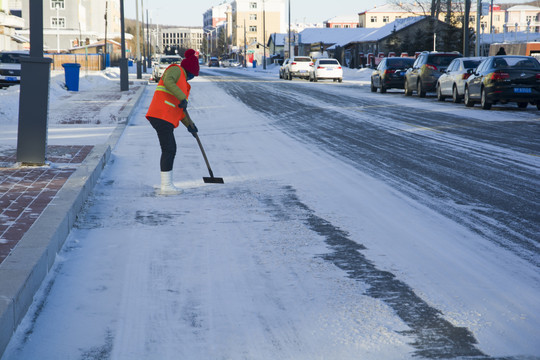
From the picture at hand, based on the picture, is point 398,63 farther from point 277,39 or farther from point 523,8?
point 523,8

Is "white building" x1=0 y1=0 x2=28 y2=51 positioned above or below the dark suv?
above

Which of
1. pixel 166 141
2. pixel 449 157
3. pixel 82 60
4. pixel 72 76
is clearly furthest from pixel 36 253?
pixel 82 60

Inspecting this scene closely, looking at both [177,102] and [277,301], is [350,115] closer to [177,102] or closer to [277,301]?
[177,102]

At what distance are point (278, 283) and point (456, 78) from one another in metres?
20.0

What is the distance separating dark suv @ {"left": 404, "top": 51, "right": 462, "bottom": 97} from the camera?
1073 inches

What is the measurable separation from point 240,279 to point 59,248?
156 centimetres

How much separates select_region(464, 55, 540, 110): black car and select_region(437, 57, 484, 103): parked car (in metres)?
1.83

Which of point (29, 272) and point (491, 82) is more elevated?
point (491, 82)

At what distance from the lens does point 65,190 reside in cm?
719

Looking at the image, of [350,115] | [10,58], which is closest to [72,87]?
[10,58]

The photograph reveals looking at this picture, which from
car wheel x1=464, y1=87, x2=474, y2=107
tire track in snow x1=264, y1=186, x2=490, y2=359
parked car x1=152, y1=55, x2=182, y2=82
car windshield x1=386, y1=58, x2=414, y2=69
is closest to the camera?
tire track in snow x1=264, y1=186, x2=490, y2=359

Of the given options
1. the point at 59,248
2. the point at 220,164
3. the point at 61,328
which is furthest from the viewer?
the point at 220,164

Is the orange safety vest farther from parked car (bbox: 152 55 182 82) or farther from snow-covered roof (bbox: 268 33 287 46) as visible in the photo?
snow-covered roof (bbox: 268 33 287 46)

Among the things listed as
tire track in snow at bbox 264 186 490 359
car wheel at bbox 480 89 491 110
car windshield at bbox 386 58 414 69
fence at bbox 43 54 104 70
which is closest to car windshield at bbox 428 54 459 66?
car windshield at bbox 386 58 414 69
